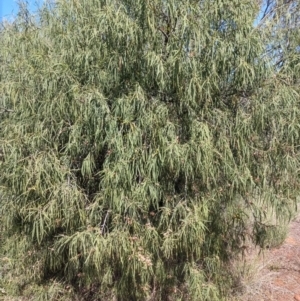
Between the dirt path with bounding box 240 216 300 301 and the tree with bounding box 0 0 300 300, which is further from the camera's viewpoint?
the dirt path with bounding box 240 216 300 301

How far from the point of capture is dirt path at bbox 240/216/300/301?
4473 millimetres

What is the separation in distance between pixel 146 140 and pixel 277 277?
9.50 feet

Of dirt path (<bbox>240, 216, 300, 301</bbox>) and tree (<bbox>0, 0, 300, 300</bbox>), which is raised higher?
tree (<bbox>0, 0, 300, 300</bbox>)

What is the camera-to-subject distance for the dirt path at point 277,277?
14.7 ft

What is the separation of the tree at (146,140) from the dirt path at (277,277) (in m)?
1.01

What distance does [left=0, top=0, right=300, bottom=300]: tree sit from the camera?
10.9ft

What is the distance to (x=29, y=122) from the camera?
364 centimetres

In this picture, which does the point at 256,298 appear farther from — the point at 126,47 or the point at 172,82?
the point at 126,47

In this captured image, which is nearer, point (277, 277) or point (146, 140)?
point (146, 140)

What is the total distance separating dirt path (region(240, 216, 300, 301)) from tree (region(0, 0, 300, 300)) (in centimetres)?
101

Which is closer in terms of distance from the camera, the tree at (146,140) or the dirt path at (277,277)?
the tree at (146,140)

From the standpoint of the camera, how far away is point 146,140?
341 cm

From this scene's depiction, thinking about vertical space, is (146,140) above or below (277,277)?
above

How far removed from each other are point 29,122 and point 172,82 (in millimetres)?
1428
